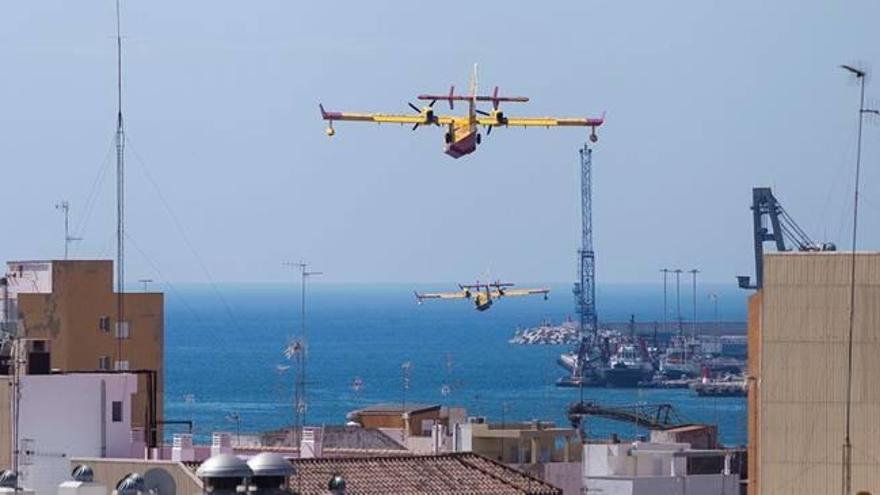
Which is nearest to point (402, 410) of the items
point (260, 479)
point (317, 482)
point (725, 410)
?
point (317, 482)

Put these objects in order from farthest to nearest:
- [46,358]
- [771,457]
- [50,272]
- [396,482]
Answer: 1. [50,272]
2. [46,358]
3. [396,482]
4. [771,457]

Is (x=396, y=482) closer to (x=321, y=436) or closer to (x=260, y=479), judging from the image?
(x=321, y=436)

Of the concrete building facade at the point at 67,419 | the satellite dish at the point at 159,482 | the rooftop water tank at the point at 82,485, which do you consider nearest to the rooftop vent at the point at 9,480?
the rooftop water tank at the point at 82,485

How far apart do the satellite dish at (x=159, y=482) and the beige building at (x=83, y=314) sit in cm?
2078

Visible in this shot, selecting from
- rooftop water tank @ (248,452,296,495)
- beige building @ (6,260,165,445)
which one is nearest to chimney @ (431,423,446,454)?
beige building @ (6,260,165,445)

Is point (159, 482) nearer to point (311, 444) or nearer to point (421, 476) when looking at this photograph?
point (421, 476)

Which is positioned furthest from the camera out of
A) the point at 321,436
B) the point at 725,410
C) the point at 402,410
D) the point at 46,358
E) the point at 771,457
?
the point at 725,410

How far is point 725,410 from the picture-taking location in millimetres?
172875

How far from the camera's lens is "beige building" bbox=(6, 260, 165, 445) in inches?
2426

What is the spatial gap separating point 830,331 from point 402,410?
32390 millimetres

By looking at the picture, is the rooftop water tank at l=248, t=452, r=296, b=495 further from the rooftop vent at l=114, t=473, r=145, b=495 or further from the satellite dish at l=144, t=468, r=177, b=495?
the satellite dish at l=144, t=468, r=177, b=495

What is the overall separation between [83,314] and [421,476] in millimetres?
18746

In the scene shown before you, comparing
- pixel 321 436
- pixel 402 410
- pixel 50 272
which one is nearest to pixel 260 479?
pixel 321 436

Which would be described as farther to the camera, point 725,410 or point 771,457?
point 725,410
